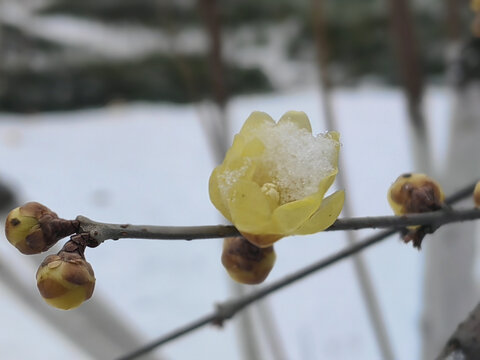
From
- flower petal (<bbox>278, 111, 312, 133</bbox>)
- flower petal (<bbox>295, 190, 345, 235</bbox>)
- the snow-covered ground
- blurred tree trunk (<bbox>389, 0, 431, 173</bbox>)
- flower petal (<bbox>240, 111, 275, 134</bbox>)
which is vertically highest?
flower petal (<bbox>240, 111, 275, 134</bbox>)

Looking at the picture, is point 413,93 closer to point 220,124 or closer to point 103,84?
point 220,124

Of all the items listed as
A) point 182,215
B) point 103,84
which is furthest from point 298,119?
point 103,84

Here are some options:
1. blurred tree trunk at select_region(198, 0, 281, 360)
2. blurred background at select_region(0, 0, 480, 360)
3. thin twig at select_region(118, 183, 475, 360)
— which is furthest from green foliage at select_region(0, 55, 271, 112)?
thin twig at select_region(118, 183, 475, 360)

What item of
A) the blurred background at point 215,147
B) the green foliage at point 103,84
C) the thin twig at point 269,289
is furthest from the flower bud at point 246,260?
the green foliage at point 103,84

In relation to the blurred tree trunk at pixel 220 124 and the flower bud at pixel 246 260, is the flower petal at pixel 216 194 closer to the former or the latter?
the flower bud at pixel 246 260

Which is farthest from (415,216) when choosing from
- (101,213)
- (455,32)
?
(101,213)

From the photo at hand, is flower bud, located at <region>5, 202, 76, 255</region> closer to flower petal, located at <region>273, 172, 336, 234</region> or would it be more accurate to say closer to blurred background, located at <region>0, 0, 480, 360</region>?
flower petal, located at <region>273, 172, 336, 234</region>

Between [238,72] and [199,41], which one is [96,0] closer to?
[199,41]
